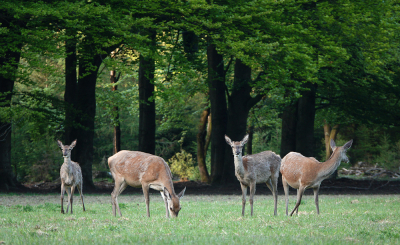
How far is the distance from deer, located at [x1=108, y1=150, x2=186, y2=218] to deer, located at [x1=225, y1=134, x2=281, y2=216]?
1418 millimetres

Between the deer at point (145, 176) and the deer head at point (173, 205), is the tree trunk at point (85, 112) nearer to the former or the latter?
the deer at point (145, 176)

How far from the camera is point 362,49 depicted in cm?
2111

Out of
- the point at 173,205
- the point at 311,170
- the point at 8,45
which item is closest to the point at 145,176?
the point at 173,205

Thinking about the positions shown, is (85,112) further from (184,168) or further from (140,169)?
(184,168)

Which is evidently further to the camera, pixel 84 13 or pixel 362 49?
pixel 362 49

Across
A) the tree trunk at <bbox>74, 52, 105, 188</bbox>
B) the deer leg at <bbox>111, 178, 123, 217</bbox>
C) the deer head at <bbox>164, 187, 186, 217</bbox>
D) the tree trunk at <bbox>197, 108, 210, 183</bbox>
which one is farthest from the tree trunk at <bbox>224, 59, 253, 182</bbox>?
the deer head at <bbox>164, 187, 186, 217</bbox>

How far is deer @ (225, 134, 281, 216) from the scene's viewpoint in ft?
34.4

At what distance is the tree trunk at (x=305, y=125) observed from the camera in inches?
944

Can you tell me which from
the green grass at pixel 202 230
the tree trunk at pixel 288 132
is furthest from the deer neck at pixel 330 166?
the tree trunk at pixel 288 132

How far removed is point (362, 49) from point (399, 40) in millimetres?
2510

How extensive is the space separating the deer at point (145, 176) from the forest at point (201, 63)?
18.8ft

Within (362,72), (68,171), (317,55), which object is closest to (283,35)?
(317,55)

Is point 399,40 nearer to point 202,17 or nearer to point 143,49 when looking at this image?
point 202,17

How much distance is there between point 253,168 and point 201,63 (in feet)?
40.5
